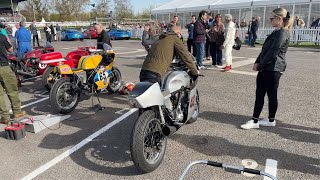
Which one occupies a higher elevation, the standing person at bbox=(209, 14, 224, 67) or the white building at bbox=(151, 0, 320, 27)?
the white building at bbox=(151, 0, 320, 27)

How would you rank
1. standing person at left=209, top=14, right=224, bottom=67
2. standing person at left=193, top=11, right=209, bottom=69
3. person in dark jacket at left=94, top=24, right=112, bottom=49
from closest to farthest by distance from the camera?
person in dark jacket at left=94, top=24, right=112, bottom=49 < standing person at left=193, top=11, right=209, bottom=69 < standing person at left=209, top=14, right=224, bottom=67

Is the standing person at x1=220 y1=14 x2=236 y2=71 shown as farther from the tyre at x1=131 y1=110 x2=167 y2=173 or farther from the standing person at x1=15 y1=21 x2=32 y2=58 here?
the standing person at x1=15 y1=21 x2=32 y2=58

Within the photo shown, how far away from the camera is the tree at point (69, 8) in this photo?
6238cm

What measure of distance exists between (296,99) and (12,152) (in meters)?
5.62

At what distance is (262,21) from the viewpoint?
21406mm

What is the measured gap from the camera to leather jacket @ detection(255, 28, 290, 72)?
4.21 metres

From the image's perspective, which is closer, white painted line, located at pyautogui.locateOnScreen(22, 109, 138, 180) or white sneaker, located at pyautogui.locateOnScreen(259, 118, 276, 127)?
white painted line, located at pyautogui.locateOnScreen(22, 109, 138, 180)

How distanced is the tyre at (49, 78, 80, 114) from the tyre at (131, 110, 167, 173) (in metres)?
2.73

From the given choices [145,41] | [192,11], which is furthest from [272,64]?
[192,11]

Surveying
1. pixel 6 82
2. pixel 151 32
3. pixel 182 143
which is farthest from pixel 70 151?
pixel 151 32

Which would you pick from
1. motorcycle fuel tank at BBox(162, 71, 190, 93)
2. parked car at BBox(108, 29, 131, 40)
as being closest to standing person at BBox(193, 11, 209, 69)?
motorcycle fuel tank at BBox(162, 71, 190, 93)

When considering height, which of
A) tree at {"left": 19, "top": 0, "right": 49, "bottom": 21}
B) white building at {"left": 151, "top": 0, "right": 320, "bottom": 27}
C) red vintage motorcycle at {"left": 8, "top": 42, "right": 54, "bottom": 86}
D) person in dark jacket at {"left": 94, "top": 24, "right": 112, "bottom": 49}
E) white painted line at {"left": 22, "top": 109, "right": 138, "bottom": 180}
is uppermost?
tree at {"left": 19, "top": 0, "right": 49, "bottom": 21}

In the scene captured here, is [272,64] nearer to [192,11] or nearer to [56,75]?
[56,75]

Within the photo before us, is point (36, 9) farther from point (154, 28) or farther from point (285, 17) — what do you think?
point (285, 17)
